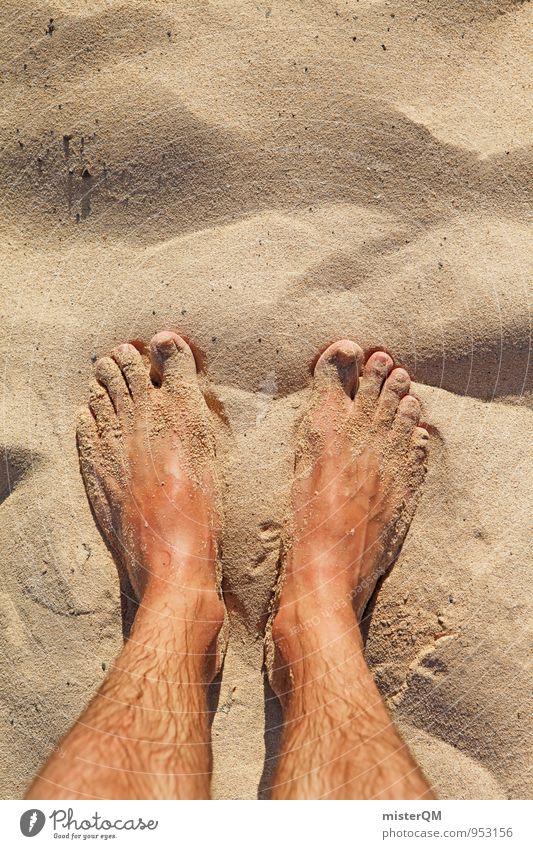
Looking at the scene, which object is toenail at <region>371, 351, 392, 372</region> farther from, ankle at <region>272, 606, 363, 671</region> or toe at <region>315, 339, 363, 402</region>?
ankle at <region>272, 606, 363, 671</region>

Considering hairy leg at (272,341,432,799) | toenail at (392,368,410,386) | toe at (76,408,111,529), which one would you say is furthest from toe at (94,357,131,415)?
toenail at (392,368,410,386)

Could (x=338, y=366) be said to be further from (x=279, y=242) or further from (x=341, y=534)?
(x=341, y=534)

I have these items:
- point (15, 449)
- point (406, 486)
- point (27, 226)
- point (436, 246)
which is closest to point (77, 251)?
point (27, 226)

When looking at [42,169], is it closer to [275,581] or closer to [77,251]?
[77,251]

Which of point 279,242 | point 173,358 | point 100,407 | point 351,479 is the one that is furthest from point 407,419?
point 100,407

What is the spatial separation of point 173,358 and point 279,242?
25.8 inches

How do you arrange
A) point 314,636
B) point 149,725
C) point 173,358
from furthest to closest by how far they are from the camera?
1. point 173,358
2. point 314,636
3. point 149,725

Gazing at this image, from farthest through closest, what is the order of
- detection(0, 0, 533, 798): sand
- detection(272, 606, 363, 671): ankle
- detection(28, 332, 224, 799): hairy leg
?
detection(0, 0, 533, 798): sand < detection(272, 606, 363, 671): ankle < detection(28, 332, 224, 799): hairy leg

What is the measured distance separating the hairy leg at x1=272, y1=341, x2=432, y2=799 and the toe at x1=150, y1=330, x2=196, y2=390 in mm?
541

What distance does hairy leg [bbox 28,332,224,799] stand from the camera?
250 centimetres

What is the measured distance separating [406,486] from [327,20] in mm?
1973

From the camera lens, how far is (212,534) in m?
2.81

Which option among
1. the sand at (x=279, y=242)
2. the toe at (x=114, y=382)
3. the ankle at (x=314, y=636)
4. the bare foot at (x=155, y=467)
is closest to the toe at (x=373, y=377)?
the sand at (x=279, y=242)
